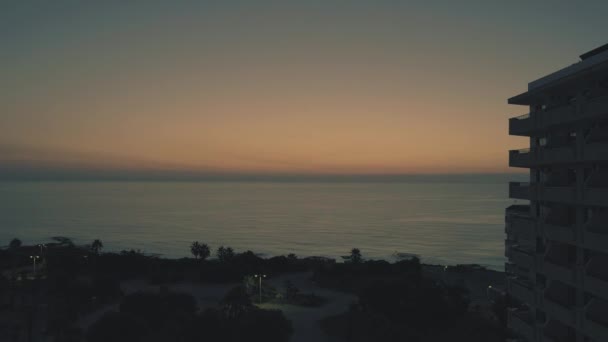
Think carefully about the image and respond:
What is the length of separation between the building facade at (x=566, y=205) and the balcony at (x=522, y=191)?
0.18 ft

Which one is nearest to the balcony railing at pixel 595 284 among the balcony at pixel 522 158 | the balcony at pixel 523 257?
the balcony at pixel 523 257

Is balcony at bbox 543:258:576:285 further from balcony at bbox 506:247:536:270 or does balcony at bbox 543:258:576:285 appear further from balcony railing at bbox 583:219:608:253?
balcony railing at bbox 583:219:608:253

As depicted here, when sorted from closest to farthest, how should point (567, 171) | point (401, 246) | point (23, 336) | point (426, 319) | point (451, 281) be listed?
point (567, 171)
point (23, 336)
point (426, 319)
point (451, 281)
point (401, 246)

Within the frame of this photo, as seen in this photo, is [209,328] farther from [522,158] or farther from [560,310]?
[522,158]

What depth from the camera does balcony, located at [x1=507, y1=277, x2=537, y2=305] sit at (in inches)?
966

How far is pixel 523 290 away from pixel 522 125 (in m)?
9.35

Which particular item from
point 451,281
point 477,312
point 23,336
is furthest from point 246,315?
point 451,281

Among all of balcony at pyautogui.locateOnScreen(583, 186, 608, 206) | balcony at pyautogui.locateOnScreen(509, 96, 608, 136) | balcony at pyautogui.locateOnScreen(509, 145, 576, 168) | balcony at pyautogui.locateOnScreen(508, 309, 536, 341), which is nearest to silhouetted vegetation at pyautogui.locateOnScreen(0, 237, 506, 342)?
balcony at pyautogui.locateOnScreen(508, 309, 536, 341)

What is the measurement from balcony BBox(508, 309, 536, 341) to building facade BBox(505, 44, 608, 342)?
2.3 inches

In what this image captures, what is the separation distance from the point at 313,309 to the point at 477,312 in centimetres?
1800

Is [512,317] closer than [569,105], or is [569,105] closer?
[569,105]

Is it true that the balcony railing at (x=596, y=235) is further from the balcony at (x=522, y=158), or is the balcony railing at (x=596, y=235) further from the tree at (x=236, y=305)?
the tree at (x=236, y=305)

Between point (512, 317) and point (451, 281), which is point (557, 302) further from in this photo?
point (451, 281)

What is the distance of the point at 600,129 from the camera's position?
19.5m
